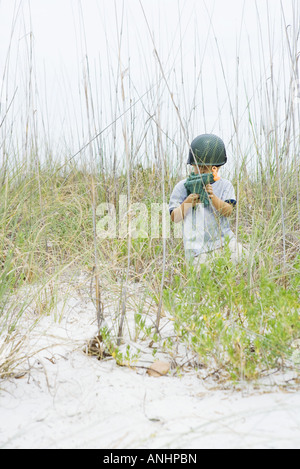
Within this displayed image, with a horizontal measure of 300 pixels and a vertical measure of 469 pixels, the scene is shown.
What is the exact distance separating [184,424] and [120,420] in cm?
18

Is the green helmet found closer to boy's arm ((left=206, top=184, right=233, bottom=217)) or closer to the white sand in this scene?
boy's arm ((left=206, top=184, right=233, bottom=217))

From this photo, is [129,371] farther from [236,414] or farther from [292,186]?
[292,186]

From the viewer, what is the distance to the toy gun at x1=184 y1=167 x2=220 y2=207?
2.38m

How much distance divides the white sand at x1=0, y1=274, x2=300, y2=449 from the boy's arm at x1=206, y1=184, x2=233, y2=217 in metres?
1.02

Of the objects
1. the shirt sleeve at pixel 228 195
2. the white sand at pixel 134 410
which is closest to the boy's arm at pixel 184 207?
the shirt sleeve at pixel 228 195

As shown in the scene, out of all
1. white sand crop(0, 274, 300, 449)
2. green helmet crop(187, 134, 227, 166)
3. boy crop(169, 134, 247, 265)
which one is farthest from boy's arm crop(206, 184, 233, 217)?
white sand crop(0, 274, 300, 449)

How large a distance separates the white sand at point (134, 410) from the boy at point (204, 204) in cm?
94

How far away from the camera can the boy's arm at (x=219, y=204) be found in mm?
2389

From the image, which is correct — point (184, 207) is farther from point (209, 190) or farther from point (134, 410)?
point (134, 410)

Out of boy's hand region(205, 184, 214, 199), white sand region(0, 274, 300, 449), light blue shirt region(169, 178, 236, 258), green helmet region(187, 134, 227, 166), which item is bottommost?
white sand region(0, 274, 300, 449)

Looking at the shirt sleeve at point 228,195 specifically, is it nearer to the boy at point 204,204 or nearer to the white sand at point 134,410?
the boy at point 204,204

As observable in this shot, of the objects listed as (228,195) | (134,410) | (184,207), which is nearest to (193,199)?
(184,207)

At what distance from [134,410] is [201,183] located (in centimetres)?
134
